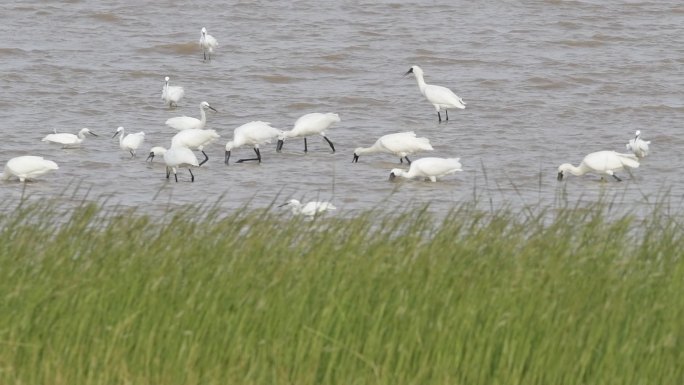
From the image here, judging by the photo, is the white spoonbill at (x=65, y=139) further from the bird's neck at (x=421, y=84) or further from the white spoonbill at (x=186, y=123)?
the bird's neck at (x=421, y=84)

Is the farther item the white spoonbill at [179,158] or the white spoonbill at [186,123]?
the white spoonbill at [186,123]

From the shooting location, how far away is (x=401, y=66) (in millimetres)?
24531

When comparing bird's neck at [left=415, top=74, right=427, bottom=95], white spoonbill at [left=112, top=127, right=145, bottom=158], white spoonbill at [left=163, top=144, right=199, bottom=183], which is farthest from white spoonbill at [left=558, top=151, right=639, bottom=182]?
bird's neck at [left=415, top=74, right=427, bottom=95]

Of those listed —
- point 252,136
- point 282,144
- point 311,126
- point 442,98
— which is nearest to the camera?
point 252,136

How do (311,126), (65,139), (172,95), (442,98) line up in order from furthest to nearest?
(172,95)
(442,98)
(311,126)
(65,139)

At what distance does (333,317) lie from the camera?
23.0 ft

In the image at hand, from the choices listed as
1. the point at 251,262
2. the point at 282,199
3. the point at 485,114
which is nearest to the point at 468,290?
the point at 251,262

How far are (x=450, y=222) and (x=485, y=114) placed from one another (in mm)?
12311

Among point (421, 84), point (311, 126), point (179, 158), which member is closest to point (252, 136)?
point (311, 126)

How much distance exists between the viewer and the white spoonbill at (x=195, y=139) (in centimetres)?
1689

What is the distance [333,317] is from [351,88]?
15.3 meters

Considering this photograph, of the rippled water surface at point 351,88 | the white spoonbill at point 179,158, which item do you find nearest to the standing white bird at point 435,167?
the rippled water surface at point 351,88

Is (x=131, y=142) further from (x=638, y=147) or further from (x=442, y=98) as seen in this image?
(x=638, y=147)

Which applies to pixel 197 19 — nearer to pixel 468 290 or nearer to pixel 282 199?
pixel 282 199
